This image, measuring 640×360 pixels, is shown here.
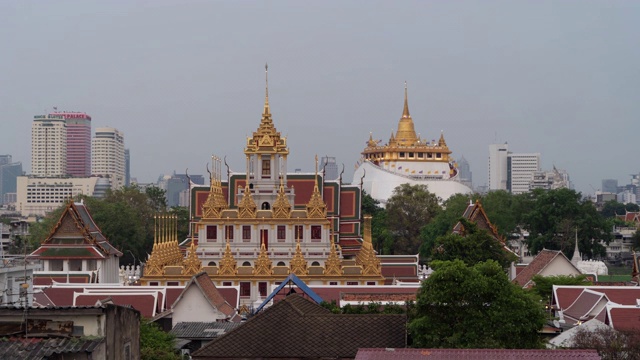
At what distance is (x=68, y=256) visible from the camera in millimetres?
74750

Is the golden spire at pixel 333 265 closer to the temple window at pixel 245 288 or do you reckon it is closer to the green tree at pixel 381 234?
the temple window at pixel 245 288

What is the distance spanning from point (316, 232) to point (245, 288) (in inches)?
201

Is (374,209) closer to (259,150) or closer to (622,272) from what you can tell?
(622,272)

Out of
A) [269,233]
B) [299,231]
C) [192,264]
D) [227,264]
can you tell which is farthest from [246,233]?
[192,264]

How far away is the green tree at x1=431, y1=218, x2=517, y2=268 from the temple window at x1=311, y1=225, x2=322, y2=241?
233 inches

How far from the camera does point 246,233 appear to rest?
2793 inches

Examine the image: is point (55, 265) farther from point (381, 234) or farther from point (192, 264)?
point (381, 234)

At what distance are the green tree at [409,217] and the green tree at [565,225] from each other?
32.0 feet

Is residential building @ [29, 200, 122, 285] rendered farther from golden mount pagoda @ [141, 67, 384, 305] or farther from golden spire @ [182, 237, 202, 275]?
golden spire @ [182, 237, 202, 275]

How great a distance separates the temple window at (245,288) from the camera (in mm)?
67750

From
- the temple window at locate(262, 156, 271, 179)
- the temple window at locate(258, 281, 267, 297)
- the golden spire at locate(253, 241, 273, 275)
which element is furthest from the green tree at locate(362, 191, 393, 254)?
the temple window at locate(258, 281, 267, 297)

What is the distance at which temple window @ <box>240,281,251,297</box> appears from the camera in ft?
222

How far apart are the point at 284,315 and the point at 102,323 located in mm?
9442

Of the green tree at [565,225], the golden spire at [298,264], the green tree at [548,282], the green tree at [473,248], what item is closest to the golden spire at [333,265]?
the golden spire at [298,264]
